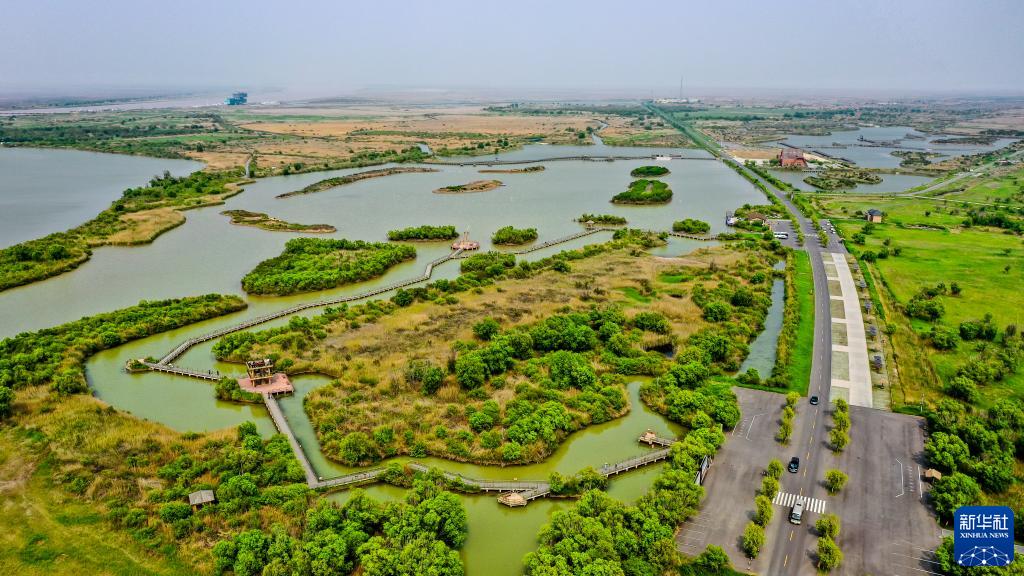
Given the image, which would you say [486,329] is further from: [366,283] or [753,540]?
[753,540]

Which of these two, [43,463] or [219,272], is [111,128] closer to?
[219,272]

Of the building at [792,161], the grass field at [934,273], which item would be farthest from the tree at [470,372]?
the building at [792,161]

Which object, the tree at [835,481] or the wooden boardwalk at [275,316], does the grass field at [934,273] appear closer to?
the tree at [835,481]

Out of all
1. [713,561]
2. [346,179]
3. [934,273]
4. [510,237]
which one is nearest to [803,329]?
[934,273]

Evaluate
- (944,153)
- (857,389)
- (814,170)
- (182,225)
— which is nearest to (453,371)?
(857,389)

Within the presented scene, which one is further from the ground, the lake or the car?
the lake

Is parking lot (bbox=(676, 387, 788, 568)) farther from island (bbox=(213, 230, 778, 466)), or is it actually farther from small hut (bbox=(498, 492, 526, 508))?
small hut (bbox=(498, 492, 526, 508))

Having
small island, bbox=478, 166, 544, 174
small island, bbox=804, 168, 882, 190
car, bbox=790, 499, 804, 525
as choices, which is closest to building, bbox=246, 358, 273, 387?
car, bbox=790, 499, 804, 525
